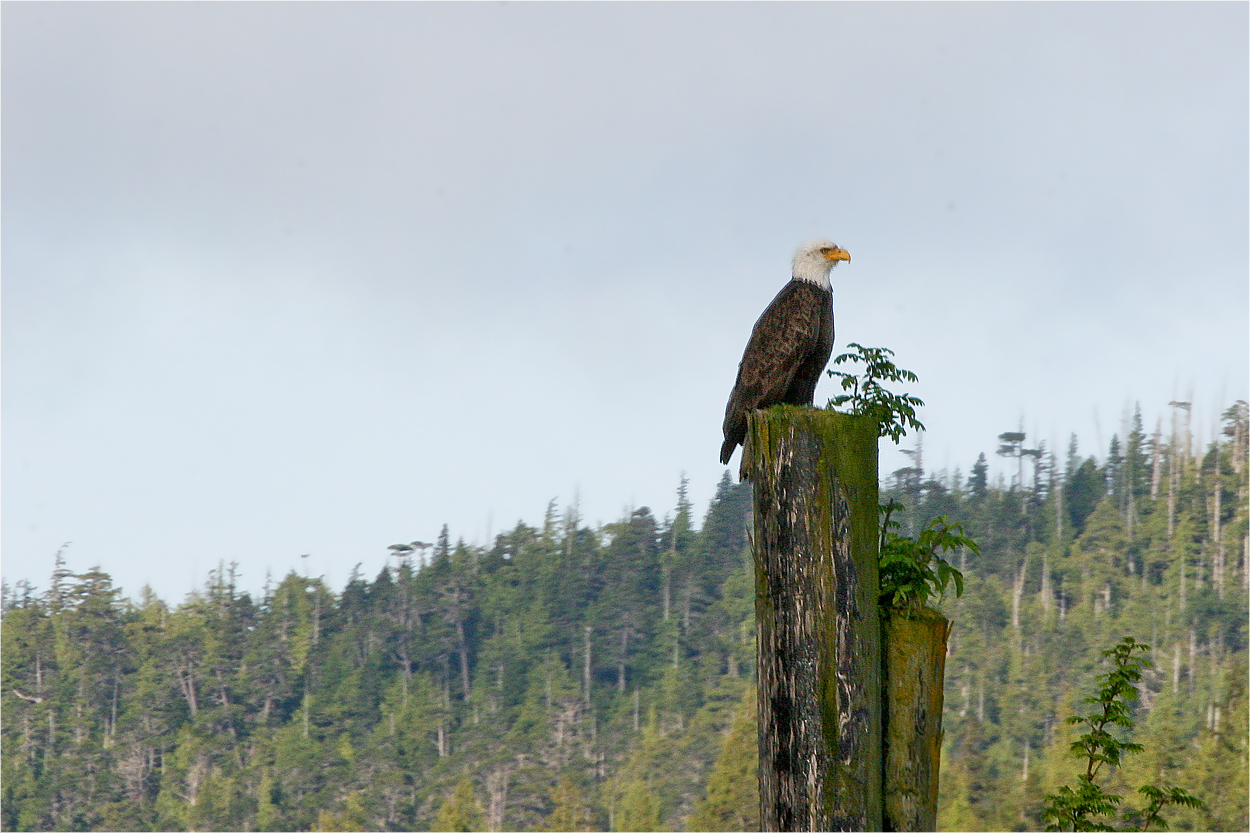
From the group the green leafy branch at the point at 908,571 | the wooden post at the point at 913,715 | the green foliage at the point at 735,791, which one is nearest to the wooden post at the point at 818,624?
the wooden post at the point at 913,715

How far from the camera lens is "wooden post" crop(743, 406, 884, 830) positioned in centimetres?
454

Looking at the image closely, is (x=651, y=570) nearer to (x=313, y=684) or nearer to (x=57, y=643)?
(x=313, y=684)

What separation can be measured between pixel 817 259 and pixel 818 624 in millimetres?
3768

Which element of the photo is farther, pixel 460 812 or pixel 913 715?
pixel 460 812

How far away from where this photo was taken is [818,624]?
15.0 ft

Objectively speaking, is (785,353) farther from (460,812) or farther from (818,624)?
(460,812)

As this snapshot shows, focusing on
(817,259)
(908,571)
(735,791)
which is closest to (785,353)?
(817,259)

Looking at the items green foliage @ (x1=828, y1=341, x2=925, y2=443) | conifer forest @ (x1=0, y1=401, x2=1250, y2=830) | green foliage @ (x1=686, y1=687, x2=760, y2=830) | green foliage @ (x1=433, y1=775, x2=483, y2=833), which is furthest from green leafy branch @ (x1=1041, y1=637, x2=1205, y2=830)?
green foliage @ (x1=433, y1=775, x2=483, y2=833)

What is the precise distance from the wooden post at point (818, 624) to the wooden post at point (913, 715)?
0.28 ft

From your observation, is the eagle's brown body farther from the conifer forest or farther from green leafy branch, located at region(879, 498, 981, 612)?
the conifer forest

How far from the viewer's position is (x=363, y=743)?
381ft

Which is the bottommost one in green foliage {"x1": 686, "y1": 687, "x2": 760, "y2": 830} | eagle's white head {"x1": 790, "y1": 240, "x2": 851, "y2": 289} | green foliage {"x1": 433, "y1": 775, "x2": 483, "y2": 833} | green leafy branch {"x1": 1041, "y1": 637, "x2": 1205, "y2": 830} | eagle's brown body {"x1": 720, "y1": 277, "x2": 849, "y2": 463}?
green foliage {"x1": 433, "y1": 775, "x2": 483, "y2": 833}

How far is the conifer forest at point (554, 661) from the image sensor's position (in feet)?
336

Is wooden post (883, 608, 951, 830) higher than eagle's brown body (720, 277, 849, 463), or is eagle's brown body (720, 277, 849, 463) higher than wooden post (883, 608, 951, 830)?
eagle's brown body (720, 277, 849, 463)
